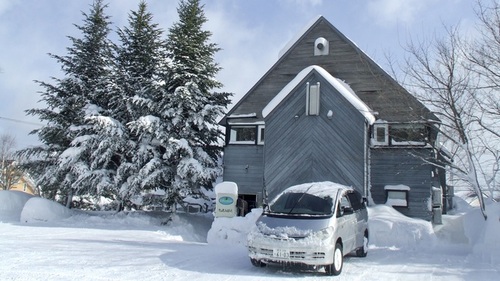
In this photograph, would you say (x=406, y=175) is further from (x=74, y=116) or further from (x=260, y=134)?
(x=74, y=116)

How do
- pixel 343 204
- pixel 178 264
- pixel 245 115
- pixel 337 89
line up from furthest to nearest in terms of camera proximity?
pixel 245 115, pixel 337 89, pixel 343 204, pixel 178 264

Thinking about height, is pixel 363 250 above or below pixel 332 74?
below

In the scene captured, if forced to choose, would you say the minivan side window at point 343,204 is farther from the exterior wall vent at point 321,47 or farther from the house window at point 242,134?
the exterior wall vent at point 321,47

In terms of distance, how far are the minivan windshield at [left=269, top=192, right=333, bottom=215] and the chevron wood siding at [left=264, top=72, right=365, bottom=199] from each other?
7.09 metres


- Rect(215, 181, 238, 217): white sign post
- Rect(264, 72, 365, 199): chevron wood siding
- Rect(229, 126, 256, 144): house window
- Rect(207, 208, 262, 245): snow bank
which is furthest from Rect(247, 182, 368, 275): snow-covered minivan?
Rect(229, 126, 256, 144): house window

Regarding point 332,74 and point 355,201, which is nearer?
point 355,201

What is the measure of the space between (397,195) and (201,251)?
1030cm

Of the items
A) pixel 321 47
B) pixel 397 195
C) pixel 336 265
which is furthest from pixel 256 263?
pixel 321 47

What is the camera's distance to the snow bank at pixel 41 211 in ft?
60.6

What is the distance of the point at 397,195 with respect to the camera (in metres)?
17.9

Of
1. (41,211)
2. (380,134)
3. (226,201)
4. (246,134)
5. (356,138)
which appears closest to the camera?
(226,201)

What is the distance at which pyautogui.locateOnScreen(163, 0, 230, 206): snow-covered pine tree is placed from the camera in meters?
19.9

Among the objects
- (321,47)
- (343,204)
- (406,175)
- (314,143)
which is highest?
(321,47)

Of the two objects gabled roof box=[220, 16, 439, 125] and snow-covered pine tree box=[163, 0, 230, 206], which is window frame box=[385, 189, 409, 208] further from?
snow-covered pine tree box=[163, 0, 230, 206]
